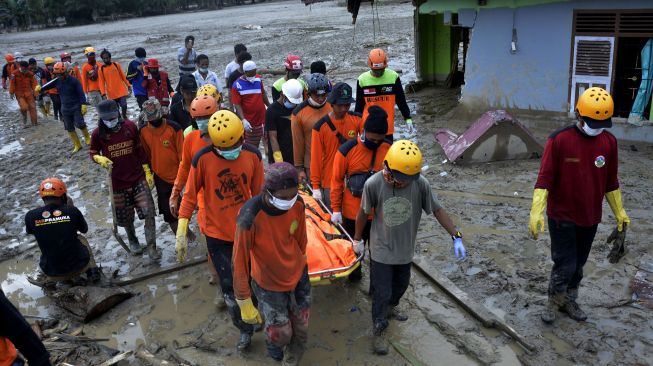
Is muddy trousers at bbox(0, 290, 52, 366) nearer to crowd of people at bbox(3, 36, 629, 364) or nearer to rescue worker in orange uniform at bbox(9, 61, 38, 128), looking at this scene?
crowd of people at bbox(3, 36, 629, 364)

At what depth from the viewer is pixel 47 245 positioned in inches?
215

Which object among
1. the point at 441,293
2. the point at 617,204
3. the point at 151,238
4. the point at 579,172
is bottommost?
the point at 441,293

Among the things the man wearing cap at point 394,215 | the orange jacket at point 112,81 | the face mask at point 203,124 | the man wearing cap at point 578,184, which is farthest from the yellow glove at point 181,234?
the orange jacket at point 112,81

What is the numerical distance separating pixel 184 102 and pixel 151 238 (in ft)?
5.52

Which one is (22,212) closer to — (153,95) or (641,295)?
(153,95)

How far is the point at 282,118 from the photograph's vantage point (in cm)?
673

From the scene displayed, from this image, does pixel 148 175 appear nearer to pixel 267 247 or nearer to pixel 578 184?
pixel 267 247

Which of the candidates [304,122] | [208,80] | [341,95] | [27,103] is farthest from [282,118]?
[27,103]

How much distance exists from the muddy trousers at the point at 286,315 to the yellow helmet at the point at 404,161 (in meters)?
1.03

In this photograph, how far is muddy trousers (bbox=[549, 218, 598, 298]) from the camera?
458 centimetres

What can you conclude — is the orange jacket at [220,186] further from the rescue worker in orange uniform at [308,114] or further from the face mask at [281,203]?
the rescue worker in orange uniform at [308,114]

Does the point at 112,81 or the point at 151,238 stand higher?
the point at 112,81

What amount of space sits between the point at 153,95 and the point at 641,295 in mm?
9152

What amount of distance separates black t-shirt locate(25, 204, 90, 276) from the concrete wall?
804 cm
